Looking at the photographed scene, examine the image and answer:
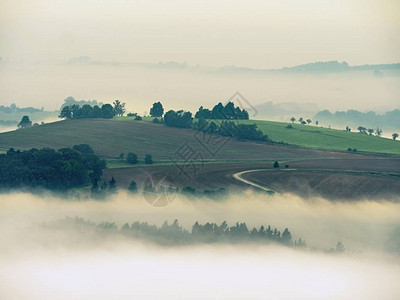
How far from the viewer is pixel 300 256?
199 m

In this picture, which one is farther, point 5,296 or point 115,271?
point 115,271

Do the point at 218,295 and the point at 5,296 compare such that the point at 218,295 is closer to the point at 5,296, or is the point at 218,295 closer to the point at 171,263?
the point at 171,263

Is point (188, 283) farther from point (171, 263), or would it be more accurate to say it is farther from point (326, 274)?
point (326, 274)

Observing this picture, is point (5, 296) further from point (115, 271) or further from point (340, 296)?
point (340, 296)

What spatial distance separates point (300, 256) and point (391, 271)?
67.6ft

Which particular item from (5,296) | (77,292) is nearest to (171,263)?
(77,292)

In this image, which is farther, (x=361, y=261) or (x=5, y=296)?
(x=361, y=261)

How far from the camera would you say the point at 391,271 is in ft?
642

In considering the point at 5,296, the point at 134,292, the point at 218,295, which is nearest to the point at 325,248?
the point at 218,295

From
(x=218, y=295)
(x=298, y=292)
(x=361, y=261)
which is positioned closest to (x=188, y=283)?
(x=218, y=295)

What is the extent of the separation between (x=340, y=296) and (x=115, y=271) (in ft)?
168

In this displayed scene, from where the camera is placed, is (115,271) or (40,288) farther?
(115,271)

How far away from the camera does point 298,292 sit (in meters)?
193

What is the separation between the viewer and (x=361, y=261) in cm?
19638
